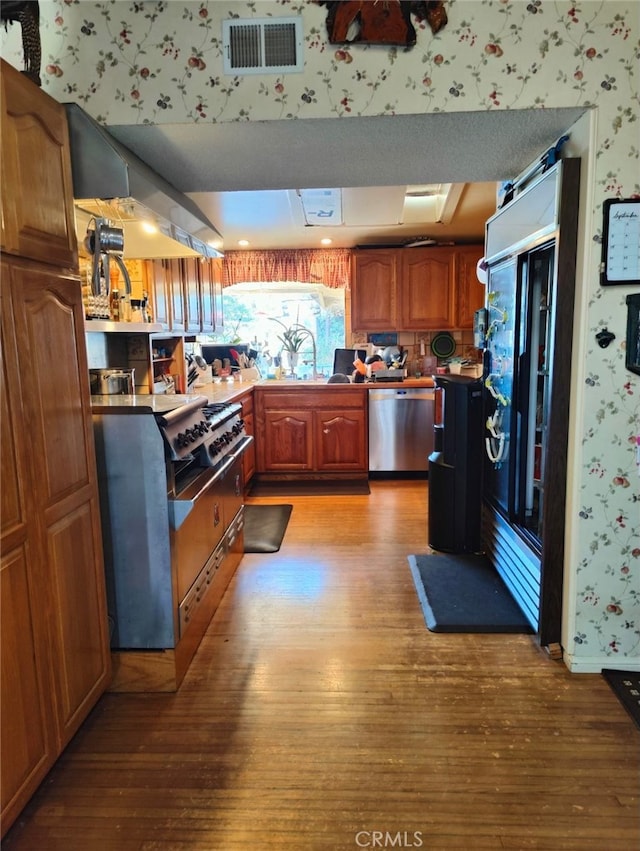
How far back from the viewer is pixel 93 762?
173cm

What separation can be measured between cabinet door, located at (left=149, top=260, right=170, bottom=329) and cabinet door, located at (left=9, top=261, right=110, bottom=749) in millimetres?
1876

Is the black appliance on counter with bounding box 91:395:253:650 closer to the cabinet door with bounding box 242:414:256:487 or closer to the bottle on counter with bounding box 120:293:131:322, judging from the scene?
the bottle on counter with bounding box 120:293:131:322

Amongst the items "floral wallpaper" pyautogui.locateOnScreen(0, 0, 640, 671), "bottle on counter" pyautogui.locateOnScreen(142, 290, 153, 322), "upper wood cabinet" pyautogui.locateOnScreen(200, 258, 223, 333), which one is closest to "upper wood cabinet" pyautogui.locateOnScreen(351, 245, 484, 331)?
"upper wood cabinet" pyautogui.locateOnScreen(200, 258, 223, 333)

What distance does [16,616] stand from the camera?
1.41 metres

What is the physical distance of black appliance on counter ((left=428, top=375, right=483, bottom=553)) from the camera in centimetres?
317

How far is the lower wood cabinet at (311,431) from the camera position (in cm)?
490

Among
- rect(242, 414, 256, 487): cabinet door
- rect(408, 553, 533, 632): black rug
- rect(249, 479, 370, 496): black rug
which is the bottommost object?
rect(408, 553, 533, 632): black rug

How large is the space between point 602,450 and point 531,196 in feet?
3.76

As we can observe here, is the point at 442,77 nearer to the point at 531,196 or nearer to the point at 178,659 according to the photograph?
the point at 531,196

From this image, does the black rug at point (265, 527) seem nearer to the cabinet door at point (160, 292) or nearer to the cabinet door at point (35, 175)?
the cabinet door at point (160, 292)

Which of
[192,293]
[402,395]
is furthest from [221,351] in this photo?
[402,395]

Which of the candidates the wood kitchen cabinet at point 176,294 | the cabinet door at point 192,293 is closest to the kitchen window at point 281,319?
the cabinet door at point 192,293

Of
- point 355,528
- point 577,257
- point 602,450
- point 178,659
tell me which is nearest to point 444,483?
point 355,528

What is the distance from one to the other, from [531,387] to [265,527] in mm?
2065
